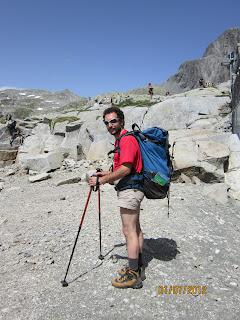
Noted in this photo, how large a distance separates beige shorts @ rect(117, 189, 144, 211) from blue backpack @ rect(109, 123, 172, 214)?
20 cm

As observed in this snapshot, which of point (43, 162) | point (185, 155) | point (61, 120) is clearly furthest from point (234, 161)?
point (61, 120)

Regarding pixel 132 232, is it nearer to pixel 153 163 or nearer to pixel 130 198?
pixel 130 198

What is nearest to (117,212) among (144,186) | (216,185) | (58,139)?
(216,185)

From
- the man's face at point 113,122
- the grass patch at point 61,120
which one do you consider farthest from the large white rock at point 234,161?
the grass patch at point 61,120

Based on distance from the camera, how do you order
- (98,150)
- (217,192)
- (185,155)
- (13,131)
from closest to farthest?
(217,192) → (185,155) → (98,150) → (13,131)

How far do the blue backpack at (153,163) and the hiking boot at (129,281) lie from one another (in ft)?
5.16

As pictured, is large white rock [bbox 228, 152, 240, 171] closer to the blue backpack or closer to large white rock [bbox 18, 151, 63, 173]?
the blue backpack

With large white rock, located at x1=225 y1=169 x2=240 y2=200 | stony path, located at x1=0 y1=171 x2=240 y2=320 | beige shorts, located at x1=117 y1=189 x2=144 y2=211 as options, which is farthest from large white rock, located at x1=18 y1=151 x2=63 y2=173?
beige shorts, located at x1=117 y1=189 x2=144 y2=211

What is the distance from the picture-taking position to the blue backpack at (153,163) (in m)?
6.41

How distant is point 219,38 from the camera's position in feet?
428

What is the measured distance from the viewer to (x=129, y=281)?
6.68 m

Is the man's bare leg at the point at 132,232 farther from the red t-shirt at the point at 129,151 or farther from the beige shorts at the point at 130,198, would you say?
the red t-shirt at the point at 129,151

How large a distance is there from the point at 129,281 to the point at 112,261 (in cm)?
128

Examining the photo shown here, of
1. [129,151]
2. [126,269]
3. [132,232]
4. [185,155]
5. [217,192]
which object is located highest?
[129,151]
